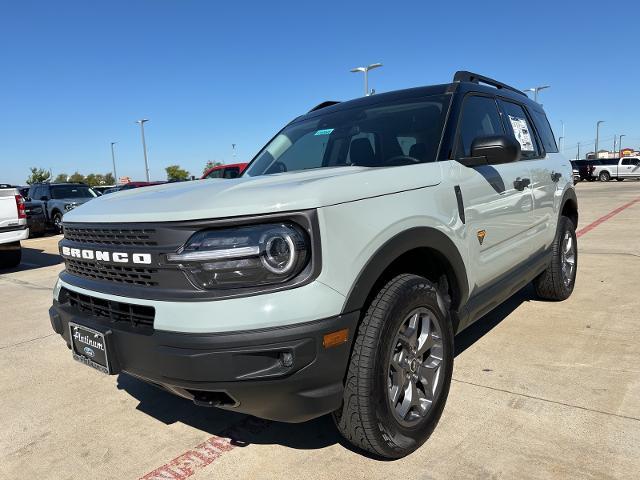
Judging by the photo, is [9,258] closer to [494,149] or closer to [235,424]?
[235,424]

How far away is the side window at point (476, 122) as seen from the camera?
308 centimetres

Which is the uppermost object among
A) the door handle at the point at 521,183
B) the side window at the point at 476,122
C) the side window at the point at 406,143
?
the side window at the point at 476,122

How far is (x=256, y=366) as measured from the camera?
1.89 m

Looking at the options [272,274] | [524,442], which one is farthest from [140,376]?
[524,442]

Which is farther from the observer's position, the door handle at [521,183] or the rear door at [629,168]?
the rear door at [629,168]

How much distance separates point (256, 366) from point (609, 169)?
40.6 metres

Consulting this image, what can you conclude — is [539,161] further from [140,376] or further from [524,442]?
[140,376]

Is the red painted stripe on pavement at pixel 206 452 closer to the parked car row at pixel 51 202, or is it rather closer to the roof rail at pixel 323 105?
the roof rail at pixel 323 105

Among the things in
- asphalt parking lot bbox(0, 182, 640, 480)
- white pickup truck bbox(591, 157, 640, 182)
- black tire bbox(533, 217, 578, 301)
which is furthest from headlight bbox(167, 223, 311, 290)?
white pickup truck bbox(591, 157, 640, 182)

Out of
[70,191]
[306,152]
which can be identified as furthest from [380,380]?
[70,191]

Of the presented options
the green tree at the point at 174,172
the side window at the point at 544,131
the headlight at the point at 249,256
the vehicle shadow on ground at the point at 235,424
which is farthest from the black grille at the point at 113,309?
the green tree at the point at 174,172

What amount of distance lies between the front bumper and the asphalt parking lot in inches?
21.8

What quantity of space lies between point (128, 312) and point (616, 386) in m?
2.82

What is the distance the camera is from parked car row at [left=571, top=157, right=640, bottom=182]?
3528 centimetres
